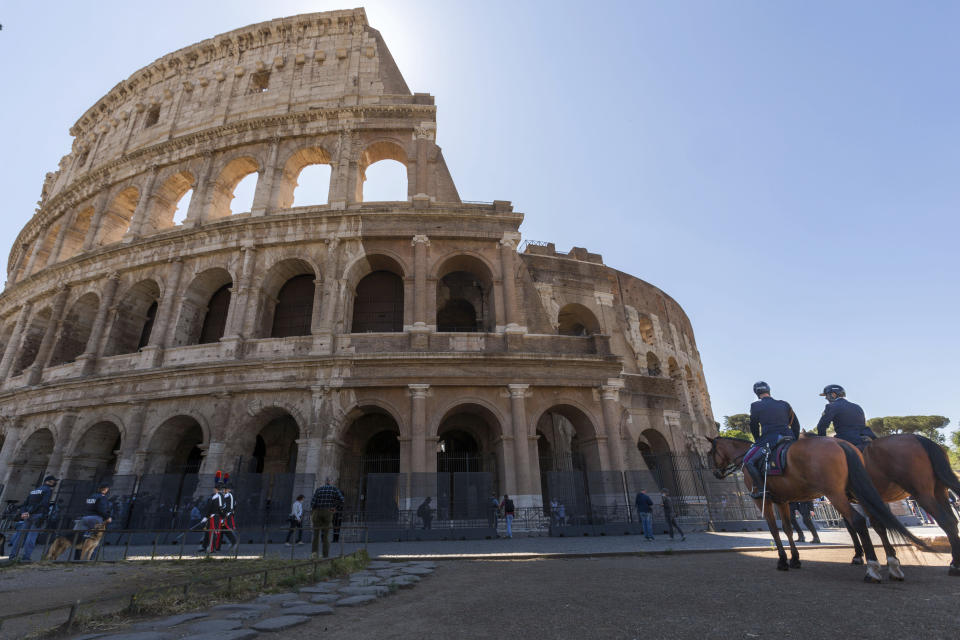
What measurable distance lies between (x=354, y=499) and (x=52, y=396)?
39.5 ft

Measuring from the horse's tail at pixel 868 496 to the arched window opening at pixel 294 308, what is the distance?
15.9m

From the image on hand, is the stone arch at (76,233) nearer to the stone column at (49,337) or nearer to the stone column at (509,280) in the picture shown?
the stone column at (49,337)

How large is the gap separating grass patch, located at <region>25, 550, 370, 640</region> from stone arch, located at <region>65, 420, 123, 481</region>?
1234 cm

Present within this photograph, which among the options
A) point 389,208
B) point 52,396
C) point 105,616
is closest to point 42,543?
point 52,396

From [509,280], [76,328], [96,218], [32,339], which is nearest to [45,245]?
[96,218]

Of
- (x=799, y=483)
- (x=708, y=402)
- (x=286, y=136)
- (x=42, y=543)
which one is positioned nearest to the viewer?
(x=799, y=483)

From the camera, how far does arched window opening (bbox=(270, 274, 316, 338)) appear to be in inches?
672

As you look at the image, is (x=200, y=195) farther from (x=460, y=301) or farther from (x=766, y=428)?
(x=766, y=428)

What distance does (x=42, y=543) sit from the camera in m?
11.7

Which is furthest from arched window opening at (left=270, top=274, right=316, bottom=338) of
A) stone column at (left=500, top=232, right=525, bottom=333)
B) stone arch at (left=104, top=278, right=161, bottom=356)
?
stone column at (left=500, top=232, right=525, bottom=333)

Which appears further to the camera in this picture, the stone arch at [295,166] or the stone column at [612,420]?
the stone arch at [295,166]

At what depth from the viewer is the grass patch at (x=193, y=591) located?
3.72 metres

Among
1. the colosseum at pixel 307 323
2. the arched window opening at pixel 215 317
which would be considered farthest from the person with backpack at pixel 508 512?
the arched window opening at pixel 215 317

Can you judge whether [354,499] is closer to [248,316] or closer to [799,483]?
[248,316]
